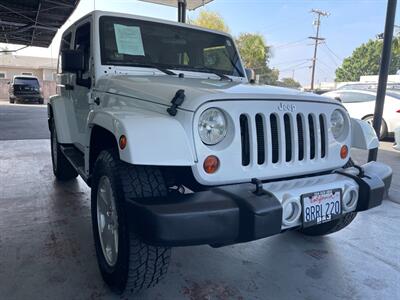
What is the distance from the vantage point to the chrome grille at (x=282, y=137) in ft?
6.81

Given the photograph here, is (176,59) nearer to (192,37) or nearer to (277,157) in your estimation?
(192,37)

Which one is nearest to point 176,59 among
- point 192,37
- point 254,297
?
point 192,37

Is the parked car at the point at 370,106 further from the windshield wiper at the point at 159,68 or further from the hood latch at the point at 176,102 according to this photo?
the hood latch at the point at 176,102

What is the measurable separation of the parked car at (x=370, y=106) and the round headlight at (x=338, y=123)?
7170 millimetres

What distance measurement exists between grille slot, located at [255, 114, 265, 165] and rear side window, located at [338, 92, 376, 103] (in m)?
8.64

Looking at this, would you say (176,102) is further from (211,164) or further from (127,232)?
(127,232)

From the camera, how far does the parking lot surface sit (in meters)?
2.33

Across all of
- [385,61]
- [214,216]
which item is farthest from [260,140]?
[385,61]

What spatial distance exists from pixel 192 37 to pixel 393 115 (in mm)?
7548

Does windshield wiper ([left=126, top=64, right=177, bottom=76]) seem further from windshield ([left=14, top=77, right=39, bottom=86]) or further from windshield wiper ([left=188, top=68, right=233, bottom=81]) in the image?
windshield ([left=14, top=77, right=39, bottom=86])

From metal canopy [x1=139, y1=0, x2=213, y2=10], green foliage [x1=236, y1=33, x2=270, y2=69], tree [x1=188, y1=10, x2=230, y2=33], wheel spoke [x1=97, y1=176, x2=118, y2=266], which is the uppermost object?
tree [x1=188, y1=10, x2=230, y2=33]

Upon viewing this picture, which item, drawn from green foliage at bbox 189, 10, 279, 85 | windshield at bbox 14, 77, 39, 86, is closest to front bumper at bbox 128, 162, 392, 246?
windshield at bbox 14, 77, 39, 86

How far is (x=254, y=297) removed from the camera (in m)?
2.28

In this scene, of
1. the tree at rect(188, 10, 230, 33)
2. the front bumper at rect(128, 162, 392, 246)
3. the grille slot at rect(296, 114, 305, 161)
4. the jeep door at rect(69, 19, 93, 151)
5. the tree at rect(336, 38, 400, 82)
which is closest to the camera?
the front bumper at rect(128, 162, 392, 246)
